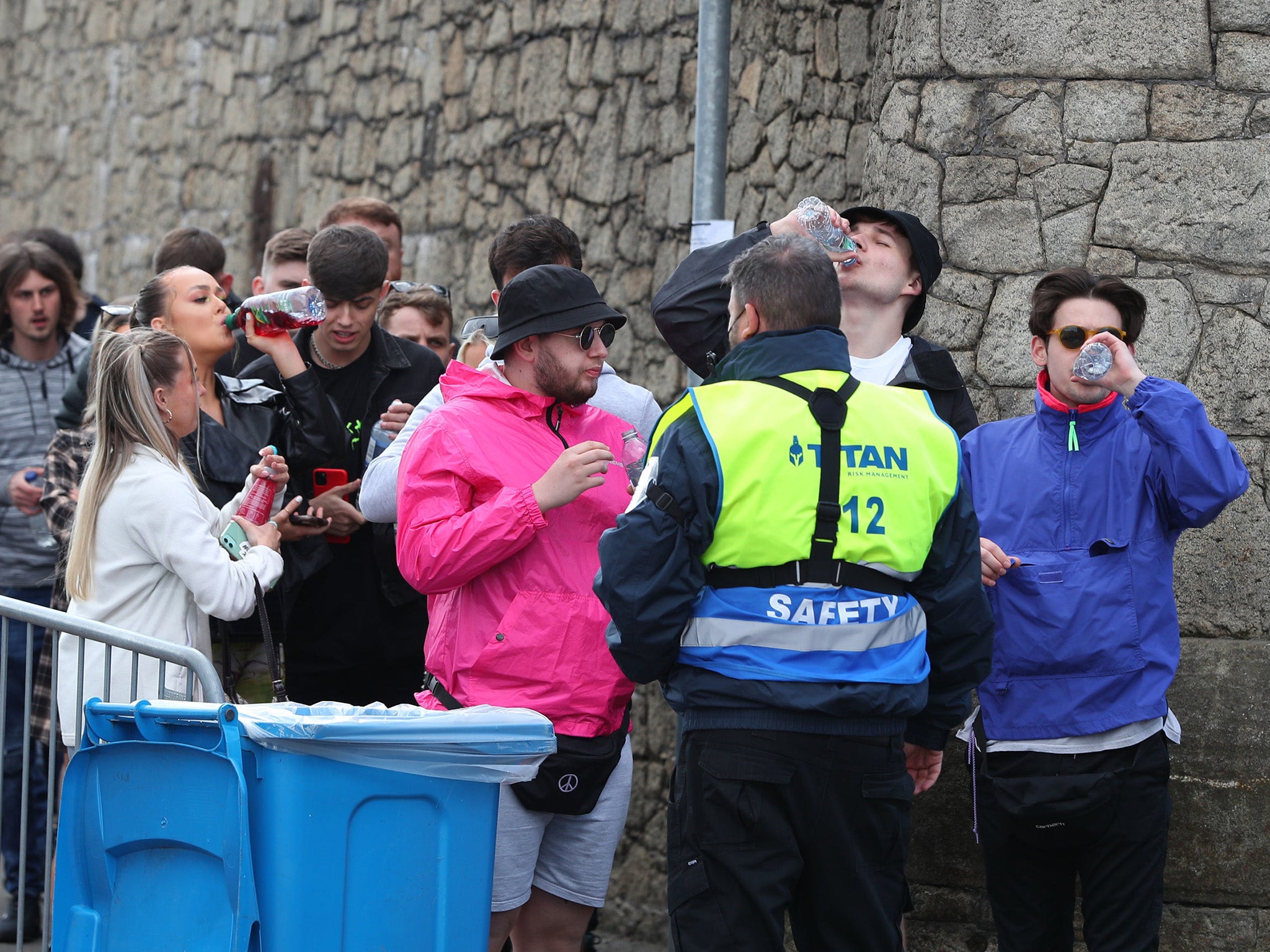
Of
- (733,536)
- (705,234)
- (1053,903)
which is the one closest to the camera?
(733,536)

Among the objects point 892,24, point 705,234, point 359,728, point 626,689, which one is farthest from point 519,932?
point 892,24

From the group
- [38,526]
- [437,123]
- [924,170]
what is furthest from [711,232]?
[437,123]

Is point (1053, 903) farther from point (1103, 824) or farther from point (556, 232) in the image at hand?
point (556, 232)

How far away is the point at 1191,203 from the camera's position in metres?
4.01

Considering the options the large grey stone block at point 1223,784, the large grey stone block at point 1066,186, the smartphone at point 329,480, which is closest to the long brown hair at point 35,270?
the smartphone at point 329,480

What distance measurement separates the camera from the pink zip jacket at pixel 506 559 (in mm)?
2953

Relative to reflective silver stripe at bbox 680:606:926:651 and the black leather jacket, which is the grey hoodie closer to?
the black leather jacket

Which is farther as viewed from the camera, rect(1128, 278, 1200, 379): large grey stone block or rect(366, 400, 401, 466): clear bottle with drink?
rect(1128, 278, 1200, 379): large grey stone block

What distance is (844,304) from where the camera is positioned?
3605 millimetres

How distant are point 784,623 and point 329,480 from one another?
180 cm

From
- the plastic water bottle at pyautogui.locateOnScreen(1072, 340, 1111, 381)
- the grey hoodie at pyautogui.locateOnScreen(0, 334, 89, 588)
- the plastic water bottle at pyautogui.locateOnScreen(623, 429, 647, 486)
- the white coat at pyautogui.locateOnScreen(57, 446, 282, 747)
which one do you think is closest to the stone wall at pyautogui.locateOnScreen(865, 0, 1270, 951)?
the plastic water bottle at pyautogui.locateOnScreen(1072, 340, 1111, 381)

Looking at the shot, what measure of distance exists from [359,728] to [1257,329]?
280cm

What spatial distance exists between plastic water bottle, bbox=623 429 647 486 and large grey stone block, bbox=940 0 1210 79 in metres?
1.74

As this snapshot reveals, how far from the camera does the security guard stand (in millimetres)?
2561
